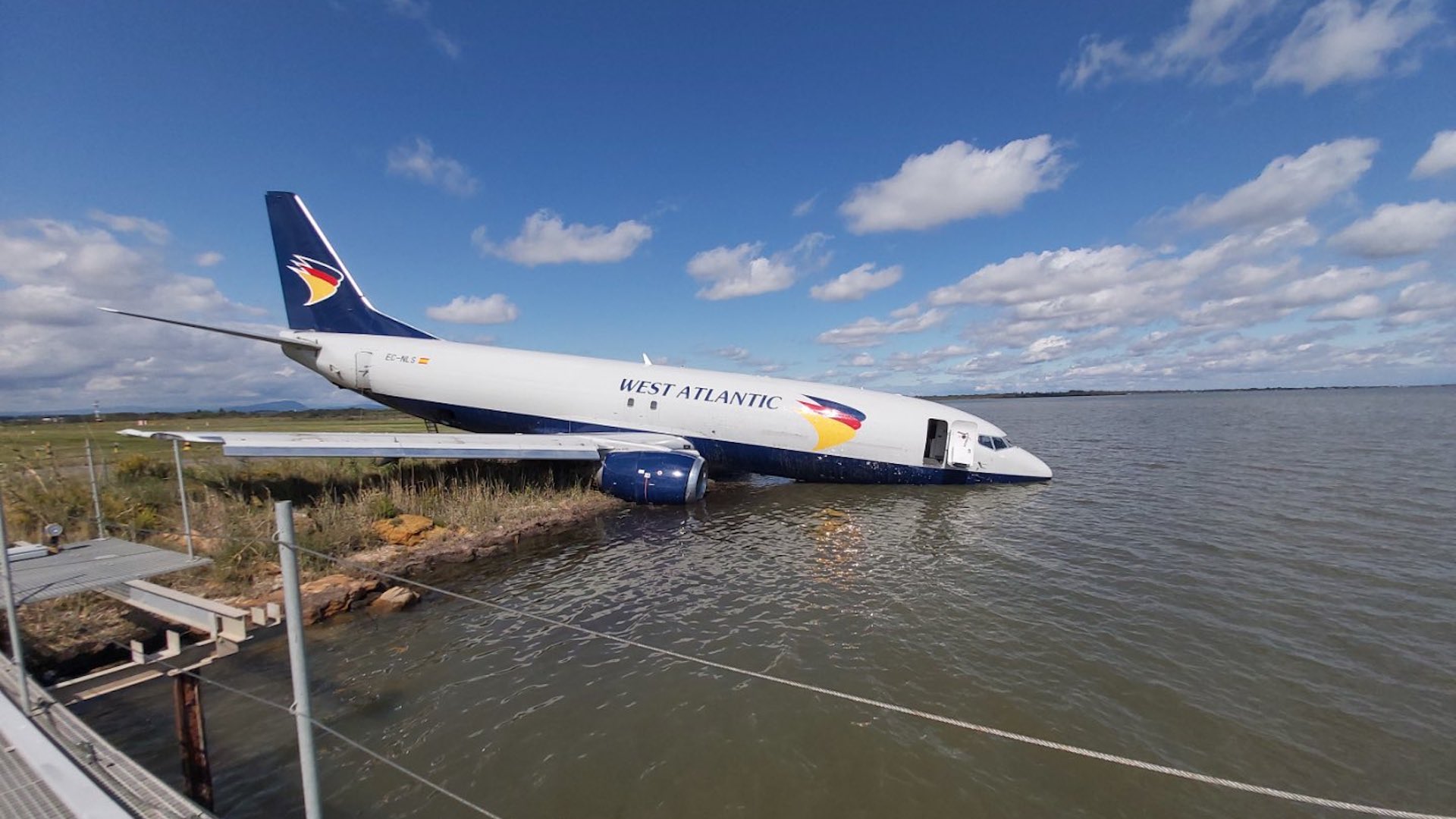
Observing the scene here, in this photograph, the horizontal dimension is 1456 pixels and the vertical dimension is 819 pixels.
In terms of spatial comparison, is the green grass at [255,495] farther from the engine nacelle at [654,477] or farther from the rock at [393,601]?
the rock at [393,601]

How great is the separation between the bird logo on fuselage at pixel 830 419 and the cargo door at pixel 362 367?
14608mm

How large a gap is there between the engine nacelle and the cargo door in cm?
955

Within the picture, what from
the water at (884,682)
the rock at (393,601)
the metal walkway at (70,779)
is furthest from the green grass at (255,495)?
the metal walkway at (70,779)

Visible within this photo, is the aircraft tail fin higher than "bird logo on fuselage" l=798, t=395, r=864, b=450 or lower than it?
higher

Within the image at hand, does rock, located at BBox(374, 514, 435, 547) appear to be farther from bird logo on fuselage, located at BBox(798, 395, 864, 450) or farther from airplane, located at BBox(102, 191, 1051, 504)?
bird logo on fuselage, located at BBox(798, 395, 864, 450)

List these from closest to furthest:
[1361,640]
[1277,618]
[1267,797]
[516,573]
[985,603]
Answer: [1267,797]
[1361,640]
[1277,618]
[985,603]
[516,573]

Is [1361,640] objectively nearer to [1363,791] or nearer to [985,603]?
[1363,791]

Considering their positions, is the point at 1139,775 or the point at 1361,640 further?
the point at 1361,640

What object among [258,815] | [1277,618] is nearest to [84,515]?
[258,815]

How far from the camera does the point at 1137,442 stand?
117 feet

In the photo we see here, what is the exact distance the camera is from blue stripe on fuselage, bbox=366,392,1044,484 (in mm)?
17516

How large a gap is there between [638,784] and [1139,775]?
464 centimetres

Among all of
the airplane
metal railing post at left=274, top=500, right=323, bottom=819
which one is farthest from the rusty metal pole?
the airplane

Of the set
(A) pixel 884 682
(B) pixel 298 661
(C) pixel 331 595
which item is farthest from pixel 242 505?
(A) pixel 884 682
